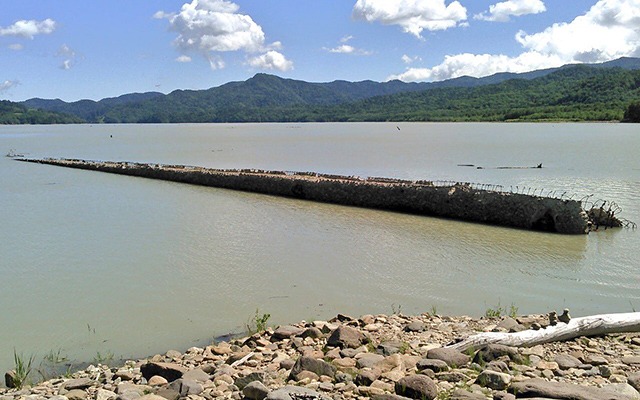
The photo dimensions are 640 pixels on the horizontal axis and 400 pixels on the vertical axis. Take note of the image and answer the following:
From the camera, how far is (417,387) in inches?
217

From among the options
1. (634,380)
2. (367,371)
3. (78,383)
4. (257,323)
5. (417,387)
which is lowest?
(78,383)

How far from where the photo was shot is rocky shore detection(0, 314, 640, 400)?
18.1ft

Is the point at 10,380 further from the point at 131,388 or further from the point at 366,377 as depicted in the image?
the point at 366,377

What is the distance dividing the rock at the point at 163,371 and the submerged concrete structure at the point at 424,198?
49.3 ft

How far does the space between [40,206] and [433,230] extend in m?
18.3

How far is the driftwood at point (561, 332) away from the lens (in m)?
7.03

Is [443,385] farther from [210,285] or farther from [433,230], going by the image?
[433,230]

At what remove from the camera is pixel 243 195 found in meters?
28.7

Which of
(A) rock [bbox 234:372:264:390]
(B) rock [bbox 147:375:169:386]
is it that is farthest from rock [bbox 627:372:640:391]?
(B) rock [bbox 147:375:169:386]

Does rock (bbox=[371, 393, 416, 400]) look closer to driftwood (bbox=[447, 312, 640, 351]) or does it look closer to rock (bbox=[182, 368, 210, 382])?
driftwood (bbox=[447, 312, 640, 351])

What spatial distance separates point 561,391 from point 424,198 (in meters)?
17.3

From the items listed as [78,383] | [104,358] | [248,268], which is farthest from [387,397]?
[248,268]

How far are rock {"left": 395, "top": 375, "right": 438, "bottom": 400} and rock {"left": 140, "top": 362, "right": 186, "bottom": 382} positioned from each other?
2765 mm

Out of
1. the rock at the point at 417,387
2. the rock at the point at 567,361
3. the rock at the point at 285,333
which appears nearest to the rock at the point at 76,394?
the rock at the point at 285,333
